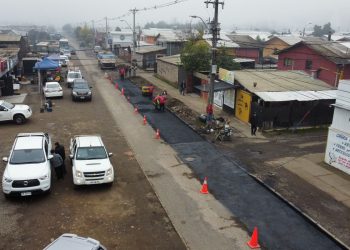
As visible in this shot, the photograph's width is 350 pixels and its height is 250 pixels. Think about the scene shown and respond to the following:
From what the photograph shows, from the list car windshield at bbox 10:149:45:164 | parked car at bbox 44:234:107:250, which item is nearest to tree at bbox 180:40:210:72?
car windshield at bbox 10:149:45:164

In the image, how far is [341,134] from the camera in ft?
60.8

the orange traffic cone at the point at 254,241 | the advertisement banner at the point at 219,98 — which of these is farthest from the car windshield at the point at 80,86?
the orange traffic cone at the point at 254,241

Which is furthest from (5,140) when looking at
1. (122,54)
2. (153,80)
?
(122,54)

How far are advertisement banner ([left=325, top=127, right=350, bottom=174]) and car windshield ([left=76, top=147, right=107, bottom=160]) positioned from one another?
11.5 m

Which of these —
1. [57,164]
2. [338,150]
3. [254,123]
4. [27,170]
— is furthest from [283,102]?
[27,170]

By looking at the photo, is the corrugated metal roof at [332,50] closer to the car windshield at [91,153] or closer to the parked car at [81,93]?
the parked car at [81,93]

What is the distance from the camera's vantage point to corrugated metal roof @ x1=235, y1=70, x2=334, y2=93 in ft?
88.3

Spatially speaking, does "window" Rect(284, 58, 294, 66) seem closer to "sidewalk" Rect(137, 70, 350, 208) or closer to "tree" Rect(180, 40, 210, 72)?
"tree" Rect(180, 40, 210, 72)

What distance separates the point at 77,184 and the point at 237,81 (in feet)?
54.4

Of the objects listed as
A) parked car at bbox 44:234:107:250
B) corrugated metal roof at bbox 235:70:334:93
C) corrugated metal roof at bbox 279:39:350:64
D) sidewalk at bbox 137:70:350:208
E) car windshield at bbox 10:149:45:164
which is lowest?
sidewalk at bbox 137:70:350:208

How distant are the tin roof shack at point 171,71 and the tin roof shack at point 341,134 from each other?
22644 millimetres

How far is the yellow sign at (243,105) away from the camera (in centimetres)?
2673

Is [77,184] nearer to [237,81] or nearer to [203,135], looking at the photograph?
[203,135]

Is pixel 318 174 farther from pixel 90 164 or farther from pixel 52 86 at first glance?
pixel 52 86
